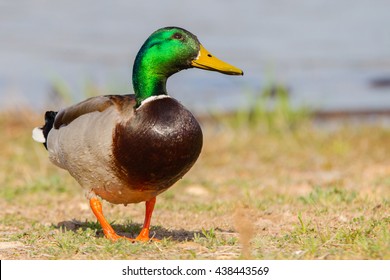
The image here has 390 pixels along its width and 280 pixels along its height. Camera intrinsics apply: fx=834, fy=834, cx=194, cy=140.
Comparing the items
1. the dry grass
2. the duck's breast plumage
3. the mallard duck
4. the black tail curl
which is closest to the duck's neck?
the mallard duck

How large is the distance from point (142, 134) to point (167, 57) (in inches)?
21.7

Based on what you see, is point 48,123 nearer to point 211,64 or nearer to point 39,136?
point 39,136

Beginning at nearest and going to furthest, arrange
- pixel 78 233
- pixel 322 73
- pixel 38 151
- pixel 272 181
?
pixel 78 233, pixel 272 181, pixel 38 151, pixel 322 73

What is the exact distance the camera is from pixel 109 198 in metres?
5.02

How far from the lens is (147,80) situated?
4945mm

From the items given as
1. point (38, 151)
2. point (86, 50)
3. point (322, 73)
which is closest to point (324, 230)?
point (38, 151)

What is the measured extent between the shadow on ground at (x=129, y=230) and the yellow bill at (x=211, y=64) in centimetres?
104

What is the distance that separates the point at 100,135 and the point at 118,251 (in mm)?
702

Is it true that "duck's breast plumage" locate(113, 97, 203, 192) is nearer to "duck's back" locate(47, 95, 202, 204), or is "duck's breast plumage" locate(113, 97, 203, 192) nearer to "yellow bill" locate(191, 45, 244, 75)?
"duck's back" locate(47, 95, 202, 204)

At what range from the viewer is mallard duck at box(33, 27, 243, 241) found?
4.63 metres

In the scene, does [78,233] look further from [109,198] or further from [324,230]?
[324,230]

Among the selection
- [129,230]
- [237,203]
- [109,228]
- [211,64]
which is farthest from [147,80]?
[237,203]

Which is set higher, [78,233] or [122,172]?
[122,172]

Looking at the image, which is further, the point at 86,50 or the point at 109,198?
the point at 86,50
